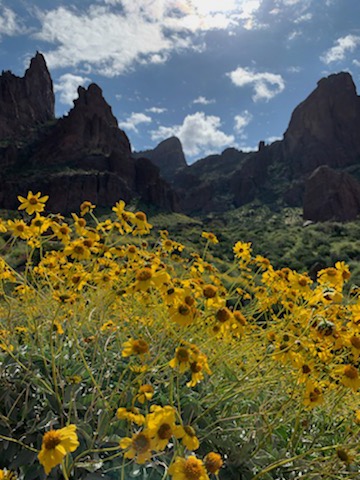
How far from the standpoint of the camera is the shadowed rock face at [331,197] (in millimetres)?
59062

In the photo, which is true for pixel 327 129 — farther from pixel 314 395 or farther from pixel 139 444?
pixel 139 444

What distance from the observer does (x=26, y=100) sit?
91312mm

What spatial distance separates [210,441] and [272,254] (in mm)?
33409

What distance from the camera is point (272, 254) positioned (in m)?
34.4

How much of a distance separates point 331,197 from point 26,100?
7612 cm

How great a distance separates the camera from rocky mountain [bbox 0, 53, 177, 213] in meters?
62.1

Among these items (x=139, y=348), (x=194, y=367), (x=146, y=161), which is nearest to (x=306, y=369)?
(x=194, y=367)

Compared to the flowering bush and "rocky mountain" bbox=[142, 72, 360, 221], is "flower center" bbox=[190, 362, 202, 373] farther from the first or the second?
"rocky mountain" bbox=[142, 72, 360, 221]

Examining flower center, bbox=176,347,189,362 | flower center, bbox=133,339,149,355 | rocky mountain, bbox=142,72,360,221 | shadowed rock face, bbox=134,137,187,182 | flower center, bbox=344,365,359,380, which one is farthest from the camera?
shadowed rock face, bbox=134,137,187,182

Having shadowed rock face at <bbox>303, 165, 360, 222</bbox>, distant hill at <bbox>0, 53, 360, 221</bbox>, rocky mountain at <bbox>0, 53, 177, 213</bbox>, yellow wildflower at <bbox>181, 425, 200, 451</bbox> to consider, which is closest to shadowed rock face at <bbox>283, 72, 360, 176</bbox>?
distant hill at <bbox>0, 53, 360, 221</bbox>

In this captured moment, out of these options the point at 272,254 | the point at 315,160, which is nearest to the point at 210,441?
the point at 272,254

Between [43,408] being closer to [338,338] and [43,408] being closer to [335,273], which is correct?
[338,338]

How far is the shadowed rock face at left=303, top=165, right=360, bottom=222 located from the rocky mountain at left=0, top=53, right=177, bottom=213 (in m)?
27.9

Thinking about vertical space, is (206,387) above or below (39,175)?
below
